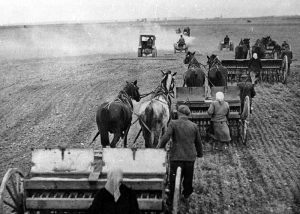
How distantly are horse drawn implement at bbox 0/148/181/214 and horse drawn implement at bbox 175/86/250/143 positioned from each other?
432 centimetres

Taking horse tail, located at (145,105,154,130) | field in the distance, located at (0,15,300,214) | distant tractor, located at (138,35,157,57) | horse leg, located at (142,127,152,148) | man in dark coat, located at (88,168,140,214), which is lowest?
field in the distance, located at (0,15,300,214)

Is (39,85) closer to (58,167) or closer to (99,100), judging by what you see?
(99,100)

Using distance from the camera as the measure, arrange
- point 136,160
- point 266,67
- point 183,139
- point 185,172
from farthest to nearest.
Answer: point 266,67 → point 185,172 → point 183,139 → point 136,160

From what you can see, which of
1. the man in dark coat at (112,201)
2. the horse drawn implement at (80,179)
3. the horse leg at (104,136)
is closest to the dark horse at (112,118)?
the horse leg at (104,136)

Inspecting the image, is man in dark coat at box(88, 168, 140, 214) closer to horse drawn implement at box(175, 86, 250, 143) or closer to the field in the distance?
the field in the distance

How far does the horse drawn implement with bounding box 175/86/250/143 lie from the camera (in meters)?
9.77

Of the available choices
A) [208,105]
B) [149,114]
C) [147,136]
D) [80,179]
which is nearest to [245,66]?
[208,105]

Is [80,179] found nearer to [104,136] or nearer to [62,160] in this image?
[62,160]

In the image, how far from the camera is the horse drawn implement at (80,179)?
5148 mm

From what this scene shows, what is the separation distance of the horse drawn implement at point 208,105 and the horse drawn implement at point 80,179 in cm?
432

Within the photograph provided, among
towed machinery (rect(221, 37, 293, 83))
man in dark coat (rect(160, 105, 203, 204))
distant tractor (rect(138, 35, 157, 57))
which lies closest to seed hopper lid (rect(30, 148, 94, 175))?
man in dark coat (rect(160, 105, 203, 204))

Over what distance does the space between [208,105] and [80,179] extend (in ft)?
18.7

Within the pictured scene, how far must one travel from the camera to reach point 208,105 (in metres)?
10.2

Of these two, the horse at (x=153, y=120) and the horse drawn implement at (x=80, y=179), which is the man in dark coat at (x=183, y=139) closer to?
the horse drawn implement at (x=80, y=179)
